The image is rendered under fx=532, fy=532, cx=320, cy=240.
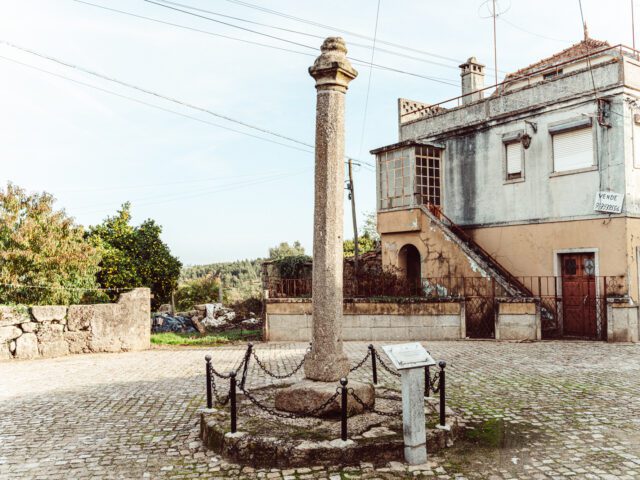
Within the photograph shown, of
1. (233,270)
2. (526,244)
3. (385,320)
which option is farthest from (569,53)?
(233,270)

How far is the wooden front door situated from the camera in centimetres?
1548

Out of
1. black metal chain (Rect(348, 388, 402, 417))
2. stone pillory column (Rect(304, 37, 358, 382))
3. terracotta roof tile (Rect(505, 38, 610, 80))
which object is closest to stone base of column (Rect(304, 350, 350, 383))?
stone pillory column (Rect(304, 37, 358, 382))

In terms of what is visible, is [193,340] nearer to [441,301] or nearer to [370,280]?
[370,280]

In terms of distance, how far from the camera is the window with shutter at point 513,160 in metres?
17.8

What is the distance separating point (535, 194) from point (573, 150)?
176cm

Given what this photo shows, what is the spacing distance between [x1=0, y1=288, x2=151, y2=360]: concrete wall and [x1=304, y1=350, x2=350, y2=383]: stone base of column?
953 centimetres

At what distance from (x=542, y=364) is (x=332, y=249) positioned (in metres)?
6.93

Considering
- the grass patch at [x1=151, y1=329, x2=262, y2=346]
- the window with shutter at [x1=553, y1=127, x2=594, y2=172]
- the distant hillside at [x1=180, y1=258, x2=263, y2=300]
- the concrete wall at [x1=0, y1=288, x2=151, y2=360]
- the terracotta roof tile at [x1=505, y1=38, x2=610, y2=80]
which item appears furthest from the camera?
the distant hillside at [x1=180, y1=258, x2=263, y2=300]

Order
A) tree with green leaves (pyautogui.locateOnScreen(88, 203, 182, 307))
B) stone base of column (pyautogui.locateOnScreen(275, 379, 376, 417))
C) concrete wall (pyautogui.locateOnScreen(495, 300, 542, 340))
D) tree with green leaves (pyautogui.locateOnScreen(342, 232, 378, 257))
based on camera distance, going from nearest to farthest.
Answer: stone base of column (pyautogui.locateOnScreen(275, 379, 376, 417))
concrete wall (pyautogui.locateOnScreen(495, 300, 542, 340))
tree with green leaves (pyautogui.locateOnScreen(88, 203, 182, 307))
tree with green leaves (pyautogui.locateOnScreen(342, 232, 378, 257))

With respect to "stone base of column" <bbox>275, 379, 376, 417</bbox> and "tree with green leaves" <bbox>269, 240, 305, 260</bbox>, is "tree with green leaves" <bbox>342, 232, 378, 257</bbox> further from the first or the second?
"stone base of column" <bbox>275, 379, 376, 417</bbox>

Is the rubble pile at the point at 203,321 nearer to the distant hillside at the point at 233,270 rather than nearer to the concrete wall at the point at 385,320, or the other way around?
the concrete wall at the point at 385,320

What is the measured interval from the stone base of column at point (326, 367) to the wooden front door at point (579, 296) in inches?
462

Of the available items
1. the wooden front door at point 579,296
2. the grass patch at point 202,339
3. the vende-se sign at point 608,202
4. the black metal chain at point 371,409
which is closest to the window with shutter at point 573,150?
the vende-se sign at point 608,202

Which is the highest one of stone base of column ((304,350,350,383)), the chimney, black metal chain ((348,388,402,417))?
the chimney
